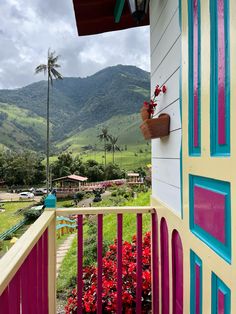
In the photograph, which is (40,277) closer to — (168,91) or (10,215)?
(168,91)

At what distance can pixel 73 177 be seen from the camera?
27500 mm

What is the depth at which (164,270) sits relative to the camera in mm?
1691

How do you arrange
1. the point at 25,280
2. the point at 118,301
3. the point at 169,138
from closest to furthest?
the point at 25,280
the point at 169,138
the point at 118,301

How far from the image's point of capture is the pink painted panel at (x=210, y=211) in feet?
2.80

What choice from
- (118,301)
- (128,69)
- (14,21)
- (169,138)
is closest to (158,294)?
(118,301)

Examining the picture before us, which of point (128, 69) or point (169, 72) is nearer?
point (169, 72)

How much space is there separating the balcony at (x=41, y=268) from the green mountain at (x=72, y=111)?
55.2 m

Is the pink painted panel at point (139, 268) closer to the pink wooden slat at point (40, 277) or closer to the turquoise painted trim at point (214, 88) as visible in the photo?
the pink wooden slat at point (40, 277)

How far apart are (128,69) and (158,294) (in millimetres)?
77310

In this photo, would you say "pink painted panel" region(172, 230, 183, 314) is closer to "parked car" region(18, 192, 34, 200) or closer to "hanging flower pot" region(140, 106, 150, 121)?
"hanging flower pot" region(140, 106, 150, 121)

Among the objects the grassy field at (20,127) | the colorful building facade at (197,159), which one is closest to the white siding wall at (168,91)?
the colorful building facade at (197,159)

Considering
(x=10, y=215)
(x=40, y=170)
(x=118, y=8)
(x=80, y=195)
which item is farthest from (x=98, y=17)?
(x=40, y=170)

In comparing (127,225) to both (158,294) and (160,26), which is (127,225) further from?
(160,26)

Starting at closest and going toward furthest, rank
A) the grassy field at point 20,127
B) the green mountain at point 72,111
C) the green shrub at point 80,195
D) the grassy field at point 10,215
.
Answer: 1. the grassy field at point 10,215
2. the green shrub at point 80,195
3. the grassy field at point 20,127
4. the green mountain at point 72,111
